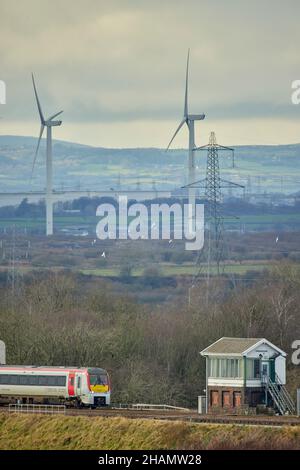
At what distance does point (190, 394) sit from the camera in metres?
85.6

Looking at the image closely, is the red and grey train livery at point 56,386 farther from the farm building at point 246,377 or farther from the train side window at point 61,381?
the farm building at point 246,377

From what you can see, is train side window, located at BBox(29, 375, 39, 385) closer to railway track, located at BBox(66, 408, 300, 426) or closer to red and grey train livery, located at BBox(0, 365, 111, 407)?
red and grey train livery, located at BBox(0, 365, 111, 407)

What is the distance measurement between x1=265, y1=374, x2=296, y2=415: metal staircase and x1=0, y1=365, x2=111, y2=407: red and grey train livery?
660 cm

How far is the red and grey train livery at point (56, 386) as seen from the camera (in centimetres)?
7231

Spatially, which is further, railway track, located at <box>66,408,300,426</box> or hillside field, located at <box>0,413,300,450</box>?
railway track, located at <box>66,408,300,426</box>

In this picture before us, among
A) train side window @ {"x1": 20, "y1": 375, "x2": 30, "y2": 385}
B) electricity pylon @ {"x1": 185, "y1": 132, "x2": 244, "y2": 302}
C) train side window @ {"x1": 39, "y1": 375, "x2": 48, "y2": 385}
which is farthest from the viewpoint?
electricity pylon @ {"x1": 185, "y1": 132, "x2": 244, "y2": 302}

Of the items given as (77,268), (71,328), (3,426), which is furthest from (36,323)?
(77,268)

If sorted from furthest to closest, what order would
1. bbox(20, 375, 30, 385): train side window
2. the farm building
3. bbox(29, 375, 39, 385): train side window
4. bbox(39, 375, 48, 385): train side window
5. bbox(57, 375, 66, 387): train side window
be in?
bbox(20, 375, 30, 385): train side window
bbox(29, 375, 39, 385): train side window
bbox(39, 375, 48, 385): train side window
the farm building
bbox(57, 375, 66, 387): train side window

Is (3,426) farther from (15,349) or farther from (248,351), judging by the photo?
(15,349)

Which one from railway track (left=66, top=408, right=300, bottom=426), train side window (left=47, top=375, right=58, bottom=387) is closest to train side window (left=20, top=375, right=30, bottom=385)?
train side window (left=47, top=375, right=58, bottom=387)

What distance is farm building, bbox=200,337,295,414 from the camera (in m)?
73.2

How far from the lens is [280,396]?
73.1 meters
